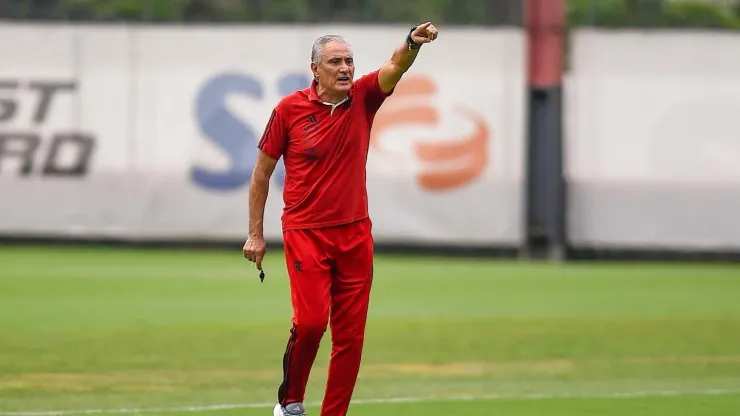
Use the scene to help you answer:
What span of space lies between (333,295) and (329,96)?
1118mm

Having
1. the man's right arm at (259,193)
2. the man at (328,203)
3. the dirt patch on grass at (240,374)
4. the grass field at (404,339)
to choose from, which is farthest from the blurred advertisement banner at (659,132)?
the man's right arm at (259,193)

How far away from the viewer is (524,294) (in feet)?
64.3

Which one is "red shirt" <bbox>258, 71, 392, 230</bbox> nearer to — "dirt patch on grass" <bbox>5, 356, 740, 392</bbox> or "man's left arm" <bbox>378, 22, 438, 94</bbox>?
"man's left arm" <bbox>378, 22, 438, 94</bbox>

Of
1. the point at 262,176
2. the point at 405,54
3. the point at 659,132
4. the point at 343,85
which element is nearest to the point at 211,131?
the point at 659,132

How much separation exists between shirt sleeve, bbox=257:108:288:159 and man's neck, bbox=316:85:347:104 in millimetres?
250

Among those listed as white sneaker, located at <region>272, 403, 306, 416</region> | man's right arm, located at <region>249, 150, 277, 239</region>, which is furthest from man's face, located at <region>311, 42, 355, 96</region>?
white sneaker, located at <region>272, 403, 306, 416</region>

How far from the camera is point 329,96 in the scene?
880cm

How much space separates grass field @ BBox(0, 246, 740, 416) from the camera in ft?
36.4

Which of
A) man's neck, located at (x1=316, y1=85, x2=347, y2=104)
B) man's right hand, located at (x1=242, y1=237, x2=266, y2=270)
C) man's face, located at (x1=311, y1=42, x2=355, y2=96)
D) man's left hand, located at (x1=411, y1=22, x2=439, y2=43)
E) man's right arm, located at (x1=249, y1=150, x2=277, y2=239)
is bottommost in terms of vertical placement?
man's right hand, located at (x1=242, y1=237, x2=266, y2=270)

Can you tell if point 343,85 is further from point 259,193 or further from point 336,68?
point 259,193

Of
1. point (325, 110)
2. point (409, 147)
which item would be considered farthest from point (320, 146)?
point (409, 147)

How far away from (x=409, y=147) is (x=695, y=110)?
14.8 feet

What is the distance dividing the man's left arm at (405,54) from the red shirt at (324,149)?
79 millimetres

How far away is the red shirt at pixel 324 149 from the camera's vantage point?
8.80 meters
